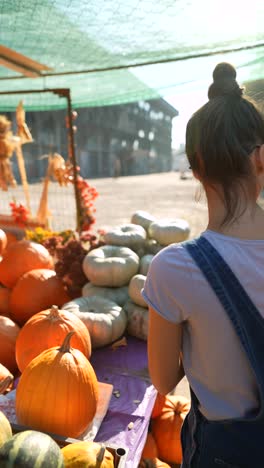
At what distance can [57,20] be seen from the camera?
2.59 m

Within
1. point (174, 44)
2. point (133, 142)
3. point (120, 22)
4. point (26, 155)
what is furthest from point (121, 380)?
point (133, 142)

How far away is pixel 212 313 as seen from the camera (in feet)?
2.76

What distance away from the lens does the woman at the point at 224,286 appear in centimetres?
82

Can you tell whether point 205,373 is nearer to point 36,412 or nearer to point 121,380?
point 36,412

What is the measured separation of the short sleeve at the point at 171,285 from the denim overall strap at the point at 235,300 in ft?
0.11

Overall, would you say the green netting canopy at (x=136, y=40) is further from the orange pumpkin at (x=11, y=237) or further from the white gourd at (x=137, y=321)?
the white gourd at (x=137, y=321)

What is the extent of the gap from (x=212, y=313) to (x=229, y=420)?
31 cm

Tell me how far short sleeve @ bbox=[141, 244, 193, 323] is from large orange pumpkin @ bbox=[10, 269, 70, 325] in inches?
64.6

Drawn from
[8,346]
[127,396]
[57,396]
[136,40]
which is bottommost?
[127,396]

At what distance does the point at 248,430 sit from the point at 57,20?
268cm

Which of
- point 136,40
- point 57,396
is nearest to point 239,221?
point 57,396

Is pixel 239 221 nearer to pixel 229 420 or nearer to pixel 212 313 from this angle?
pixel 212 313

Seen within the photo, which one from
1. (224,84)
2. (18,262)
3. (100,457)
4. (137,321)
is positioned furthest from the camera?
(18,262)

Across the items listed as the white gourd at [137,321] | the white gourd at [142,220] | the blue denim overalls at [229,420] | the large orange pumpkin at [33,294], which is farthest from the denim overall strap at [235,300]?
the white gourd at [142,220]
